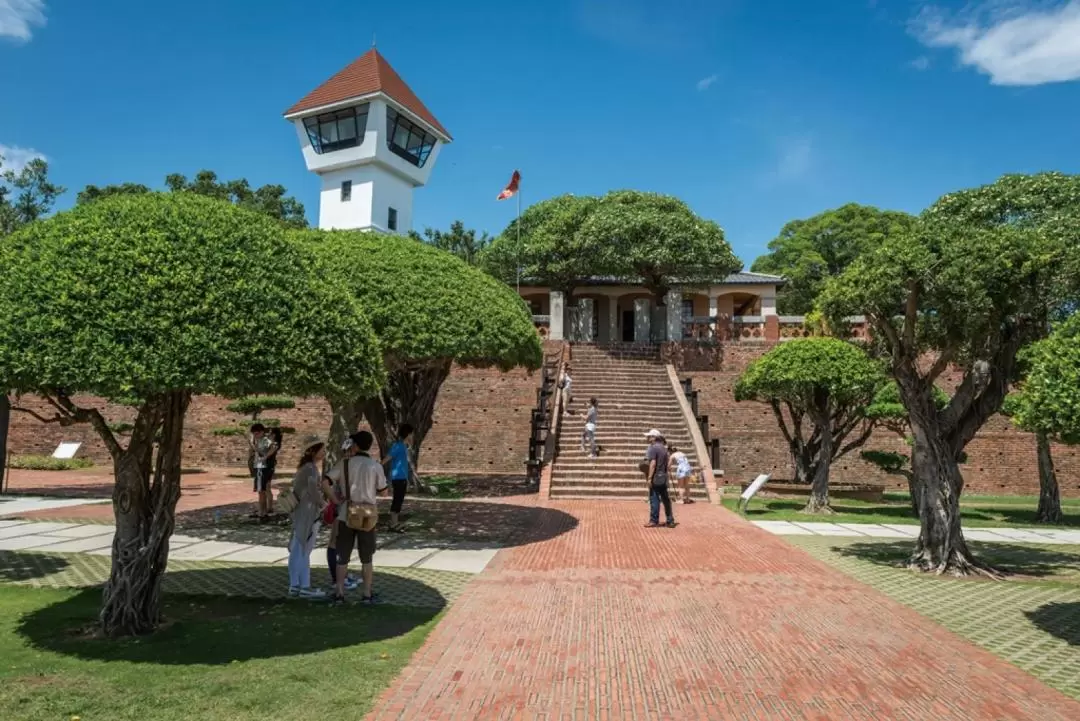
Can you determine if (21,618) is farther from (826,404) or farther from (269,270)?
(826,404)

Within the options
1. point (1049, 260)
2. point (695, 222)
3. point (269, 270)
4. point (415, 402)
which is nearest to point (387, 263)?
point (415, 402)

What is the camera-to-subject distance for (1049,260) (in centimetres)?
824

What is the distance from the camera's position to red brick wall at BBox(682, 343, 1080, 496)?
21.3m

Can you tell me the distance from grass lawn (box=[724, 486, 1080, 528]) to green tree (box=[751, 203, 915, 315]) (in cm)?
2181

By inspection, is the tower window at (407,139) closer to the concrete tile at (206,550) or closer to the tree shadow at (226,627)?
the concrete tile at (206,550)

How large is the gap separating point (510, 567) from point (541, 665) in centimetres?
347

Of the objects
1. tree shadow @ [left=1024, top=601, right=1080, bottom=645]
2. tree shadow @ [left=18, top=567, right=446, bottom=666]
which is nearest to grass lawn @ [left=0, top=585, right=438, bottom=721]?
tree shadow @ [left=18, top=567, right=446, bottom=666]

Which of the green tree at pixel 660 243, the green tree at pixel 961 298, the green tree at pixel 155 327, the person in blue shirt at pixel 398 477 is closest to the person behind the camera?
the green tree at pixel 155 327

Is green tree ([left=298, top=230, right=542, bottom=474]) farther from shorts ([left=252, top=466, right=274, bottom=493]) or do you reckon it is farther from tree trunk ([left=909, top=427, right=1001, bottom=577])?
tree trunk ([left=909, top=427, right=1001, bottom=577])

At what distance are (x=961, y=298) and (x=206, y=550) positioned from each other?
33.1ft

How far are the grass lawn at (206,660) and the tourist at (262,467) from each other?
4.90 meters

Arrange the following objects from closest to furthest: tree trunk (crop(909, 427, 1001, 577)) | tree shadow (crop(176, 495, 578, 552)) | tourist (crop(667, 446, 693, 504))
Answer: tree trunk (crop(909, 427, 1001, 577))
tree shadow (crop(176, 495, 578, 552))
tourist (crop(667, 446, 693, 504))

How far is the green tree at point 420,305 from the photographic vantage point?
11.5m

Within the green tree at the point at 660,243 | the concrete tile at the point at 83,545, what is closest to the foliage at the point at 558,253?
the green tree at the point at 660,243
